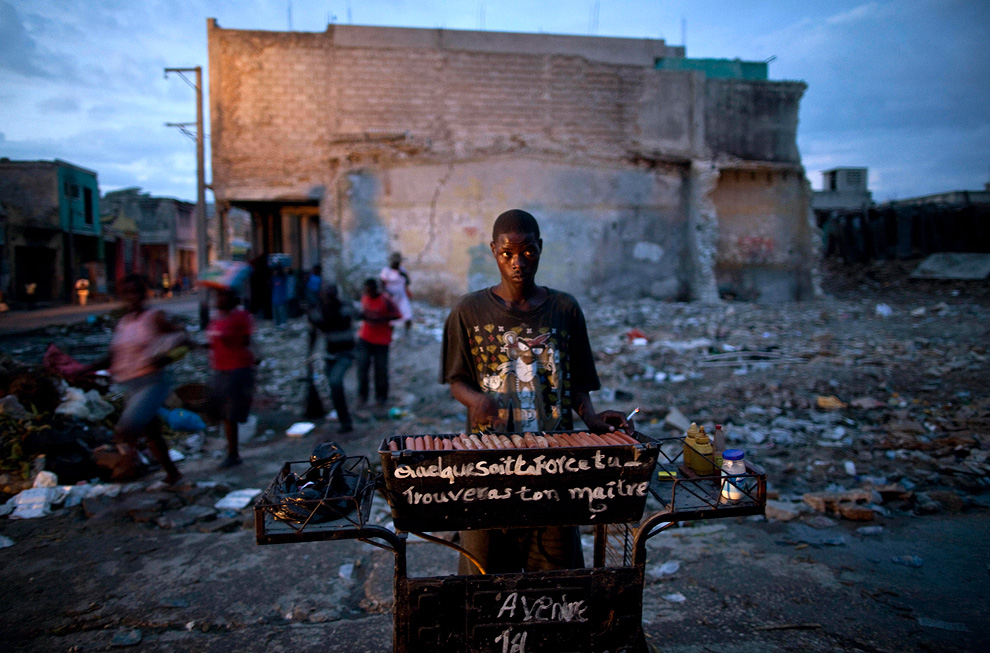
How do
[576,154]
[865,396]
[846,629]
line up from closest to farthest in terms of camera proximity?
[846,629]
[865,396]
[576,154]

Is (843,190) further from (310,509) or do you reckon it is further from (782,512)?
(310,509)

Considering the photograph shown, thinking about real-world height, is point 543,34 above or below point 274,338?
above

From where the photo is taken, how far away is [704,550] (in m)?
3.27

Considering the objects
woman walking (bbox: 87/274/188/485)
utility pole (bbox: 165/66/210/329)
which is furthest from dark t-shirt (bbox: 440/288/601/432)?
utility pole (bbox: 165/66/210/329)

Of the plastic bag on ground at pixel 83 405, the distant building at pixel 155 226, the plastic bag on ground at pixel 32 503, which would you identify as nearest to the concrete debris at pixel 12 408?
the plastic bag on ground at pixel 83 405

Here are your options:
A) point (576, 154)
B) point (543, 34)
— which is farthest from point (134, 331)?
point (543, 34)

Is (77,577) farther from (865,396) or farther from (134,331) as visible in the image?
(865,396)

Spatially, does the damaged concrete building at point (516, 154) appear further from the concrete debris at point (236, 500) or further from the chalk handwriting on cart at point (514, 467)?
the chalk handwriting on cart at point (514, 467)

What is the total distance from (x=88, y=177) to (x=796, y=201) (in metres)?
29.7

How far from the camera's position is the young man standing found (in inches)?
77.5

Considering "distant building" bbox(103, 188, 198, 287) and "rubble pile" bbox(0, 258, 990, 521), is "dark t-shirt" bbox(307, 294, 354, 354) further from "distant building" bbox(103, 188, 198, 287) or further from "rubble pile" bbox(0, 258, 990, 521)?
"distant building" bbox(103, 188, 198, 287)

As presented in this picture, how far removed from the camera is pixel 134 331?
392 centimetres

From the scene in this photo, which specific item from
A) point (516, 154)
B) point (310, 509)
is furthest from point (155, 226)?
point (310, 509)

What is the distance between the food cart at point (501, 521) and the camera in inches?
55.2
